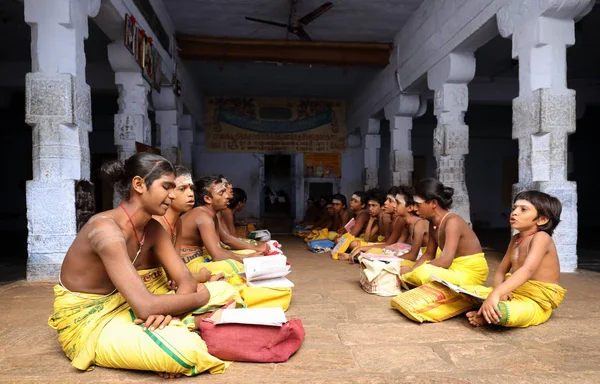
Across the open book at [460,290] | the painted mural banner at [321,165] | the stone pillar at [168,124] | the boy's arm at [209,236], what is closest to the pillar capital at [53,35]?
the boy's arm at [209,236]

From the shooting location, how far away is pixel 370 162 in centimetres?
1167

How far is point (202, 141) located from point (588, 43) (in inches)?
381

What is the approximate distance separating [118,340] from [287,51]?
790cm

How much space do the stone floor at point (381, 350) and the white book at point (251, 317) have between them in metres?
0.23

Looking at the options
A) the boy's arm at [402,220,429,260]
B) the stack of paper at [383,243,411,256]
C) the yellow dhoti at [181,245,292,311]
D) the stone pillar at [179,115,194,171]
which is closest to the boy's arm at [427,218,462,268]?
the boy's arm at [402,220,429,260]

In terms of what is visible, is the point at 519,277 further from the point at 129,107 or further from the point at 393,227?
the point at 129,107

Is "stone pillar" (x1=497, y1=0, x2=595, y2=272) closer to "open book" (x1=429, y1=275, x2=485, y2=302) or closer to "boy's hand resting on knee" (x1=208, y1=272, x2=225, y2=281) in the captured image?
"open book" (x1=429, y1=275, x2=485, y2=302)

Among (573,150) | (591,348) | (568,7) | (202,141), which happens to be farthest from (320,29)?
(573,150)

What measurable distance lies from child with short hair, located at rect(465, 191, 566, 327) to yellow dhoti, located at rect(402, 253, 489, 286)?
17.8 inches

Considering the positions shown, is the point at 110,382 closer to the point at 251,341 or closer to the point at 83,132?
the point at 251,341

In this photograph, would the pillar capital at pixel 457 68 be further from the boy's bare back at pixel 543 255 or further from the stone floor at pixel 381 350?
the boy's bare back at pixel 543 255

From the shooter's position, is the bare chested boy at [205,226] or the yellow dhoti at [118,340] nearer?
the yellow dhoti at [118,340]

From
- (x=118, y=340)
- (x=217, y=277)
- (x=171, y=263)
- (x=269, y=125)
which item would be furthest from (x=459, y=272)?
(x=269, y=125)

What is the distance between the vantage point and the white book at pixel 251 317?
7.59 feet
